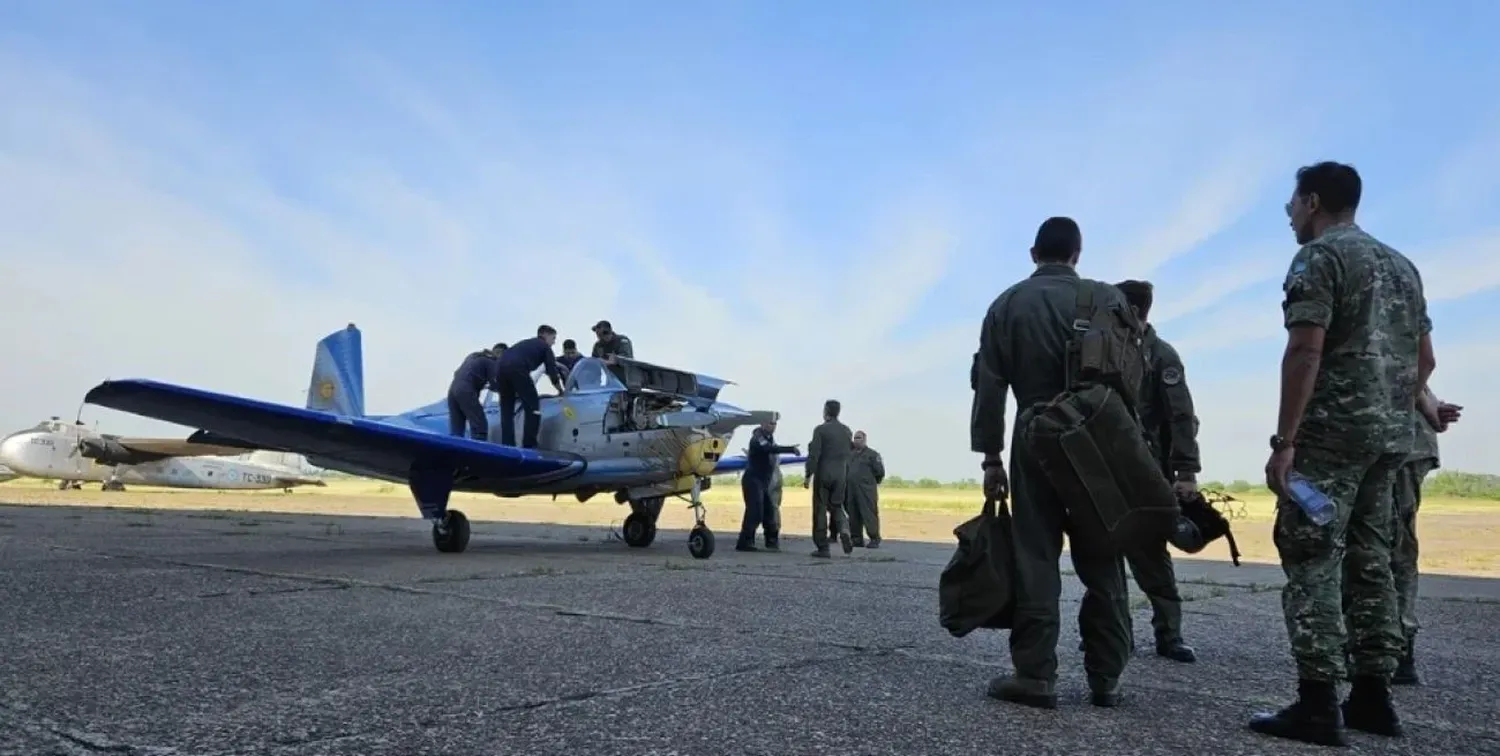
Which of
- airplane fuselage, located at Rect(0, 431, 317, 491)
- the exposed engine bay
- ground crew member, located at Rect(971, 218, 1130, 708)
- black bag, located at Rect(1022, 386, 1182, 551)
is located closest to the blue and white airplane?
the exposed engine bay

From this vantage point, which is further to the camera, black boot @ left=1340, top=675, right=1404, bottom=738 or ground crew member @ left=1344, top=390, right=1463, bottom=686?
ground crew member @ left=1344, top=390, right=1463, bottom=686

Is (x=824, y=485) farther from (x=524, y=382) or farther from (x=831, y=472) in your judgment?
(x=524, y=382)

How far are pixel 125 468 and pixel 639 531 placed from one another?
3506 cm

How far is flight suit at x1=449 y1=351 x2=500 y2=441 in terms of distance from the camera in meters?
11.1

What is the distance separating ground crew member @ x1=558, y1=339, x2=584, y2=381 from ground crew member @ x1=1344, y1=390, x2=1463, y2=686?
8878 millimetres

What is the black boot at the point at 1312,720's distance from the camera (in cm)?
279

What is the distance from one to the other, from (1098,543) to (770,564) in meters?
6.30

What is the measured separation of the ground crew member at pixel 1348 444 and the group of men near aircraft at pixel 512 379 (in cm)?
852

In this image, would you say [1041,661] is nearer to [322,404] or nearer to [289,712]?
[289,712]

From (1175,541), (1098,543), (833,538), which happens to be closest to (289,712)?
(1098,543)

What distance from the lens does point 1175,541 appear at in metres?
3.37

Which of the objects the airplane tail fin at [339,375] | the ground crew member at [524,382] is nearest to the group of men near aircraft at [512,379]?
the ground crew member at [524,382]

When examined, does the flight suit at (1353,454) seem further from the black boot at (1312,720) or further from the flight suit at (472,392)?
the flight suit at (472,392)

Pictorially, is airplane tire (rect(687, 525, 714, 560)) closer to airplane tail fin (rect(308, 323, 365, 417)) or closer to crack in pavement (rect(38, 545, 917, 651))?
crack in pavement (rect(38, 545, 917, 651))
